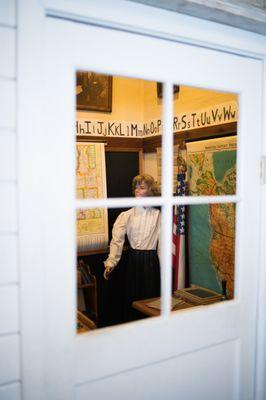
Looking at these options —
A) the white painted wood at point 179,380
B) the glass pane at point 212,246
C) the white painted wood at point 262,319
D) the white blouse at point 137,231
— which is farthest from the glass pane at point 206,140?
the white painted wood at point 179,380

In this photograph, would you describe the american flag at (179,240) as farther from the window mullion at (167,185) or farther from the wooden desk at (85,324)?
the window mullion at (167,185)

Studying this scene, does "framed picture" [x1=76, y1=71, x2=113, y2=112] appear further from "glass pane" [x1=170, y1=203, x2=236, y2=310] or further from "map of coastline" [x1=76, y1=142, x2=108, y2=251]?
"glass pane" [x1=170, y1=203, x2=236, y2=310]

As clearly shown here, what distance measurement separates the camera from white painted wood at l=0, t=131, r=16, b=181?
109cm

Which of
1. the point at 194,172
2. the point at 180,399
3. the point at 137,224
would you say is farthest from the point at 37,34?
the point at 137,224

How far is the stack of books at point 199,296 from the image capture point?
89.5 inches

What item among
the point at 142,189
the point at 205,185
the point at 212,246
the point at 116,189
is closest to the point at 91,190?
the point at 116,189

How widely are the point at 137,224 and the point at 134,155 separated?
2.89 ft

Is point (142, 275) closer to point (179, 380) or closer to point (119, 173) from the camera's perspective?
point (119, 173)

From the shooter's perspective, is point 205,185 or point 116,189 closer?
point 205,185

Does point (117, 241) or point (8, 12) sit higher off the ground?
point (8, 12)

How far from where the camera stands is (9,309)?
3.68ft

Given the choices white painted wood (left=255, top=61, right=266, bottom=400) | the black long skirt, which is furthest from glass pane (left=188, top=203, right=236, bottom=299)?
white painted wood (left=255, top=61, right=266, bottom=400)

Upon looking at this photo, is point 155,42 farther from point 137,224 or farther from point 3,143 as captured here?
point 137,224

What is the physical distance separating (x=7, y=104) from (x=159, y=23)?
2.06 ft
